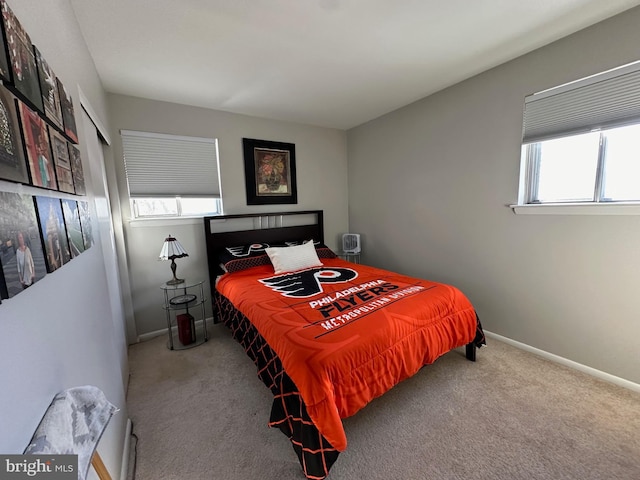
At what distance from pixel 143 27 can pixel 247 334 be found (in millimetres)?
2212

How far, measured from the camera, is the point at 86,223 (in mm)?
1221

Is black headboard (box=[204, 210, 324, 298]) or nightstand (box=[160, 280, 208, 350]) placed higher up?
black headboard (box=[204, 210, 324, 298])

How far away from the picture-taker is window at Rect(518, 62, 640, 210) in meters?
1.75

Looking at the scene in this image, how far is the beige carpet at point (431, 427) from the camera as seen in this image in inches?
53.7

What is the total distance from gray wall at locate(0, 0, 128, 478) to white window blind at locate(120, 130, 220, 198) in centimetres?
96

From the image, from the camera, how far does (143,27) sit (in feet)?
5.46

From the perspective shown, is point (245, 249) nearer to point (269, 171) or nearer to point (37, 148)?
point (269, 171)

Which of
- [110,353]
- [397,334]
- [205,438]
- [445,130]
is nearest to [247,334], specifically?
[205,438]

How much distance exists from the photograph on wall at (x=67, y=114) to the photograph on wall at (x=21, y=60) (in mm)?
301

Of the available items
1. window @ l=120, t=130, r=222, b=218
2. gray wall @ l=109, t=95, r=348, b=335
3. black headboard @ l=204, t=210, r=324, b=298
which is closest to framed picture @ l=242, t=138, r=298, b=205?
gray wall @ l=109, t=95, r=348, b=335

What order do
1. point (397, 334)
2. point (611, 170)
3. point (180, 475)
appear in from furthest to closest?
point (611, 170)
point (397, 334)
point (180, 475)

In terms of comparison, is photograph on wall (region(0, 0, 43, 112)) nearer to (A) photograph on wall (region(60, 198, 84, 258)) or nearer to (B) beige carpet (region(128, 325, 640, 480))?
(A) photograph on wall (region(60, 198, 84, 258))

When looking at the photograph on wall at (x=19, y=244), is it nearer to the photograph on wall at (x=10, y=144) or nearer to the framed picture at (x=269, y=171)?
the photograph on wall at (x=10, y=144)

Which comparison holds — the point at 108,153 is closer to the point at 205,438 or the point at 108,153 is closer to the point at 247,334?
the point at 247,334
